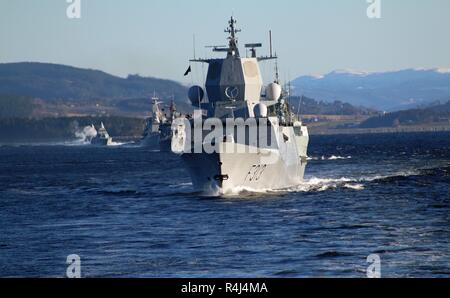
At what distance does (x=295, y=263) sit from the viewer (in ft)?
92.0

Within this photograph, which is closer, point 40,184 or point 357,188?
point 357,188

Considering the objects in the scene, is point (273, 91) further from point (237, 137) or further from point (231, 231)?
point (231, 231)

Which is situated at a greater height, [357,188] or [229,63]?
[229,63]

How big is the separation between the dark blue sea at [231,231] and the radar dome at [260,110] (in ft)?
15.2

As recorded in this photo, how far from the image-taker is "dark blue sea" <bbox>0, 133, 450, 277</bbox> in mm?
27812

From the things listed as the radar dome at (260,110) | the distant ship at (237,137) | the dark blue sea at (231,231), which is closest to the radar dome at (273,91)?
the distant ship at (237,137)

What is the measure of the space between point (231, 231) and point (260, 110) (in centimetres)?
1838

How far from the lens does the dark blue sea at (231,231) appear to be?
27.8 meters

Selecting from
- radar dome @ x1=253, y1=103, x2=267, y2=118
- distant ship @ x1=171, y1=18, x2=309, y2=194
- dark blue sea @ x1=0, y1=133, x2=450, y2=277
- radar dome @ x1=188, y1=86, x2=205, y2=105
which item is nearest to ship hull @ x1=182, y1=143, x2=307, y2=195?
distant ship @ x1=171, y1=18, x2=309, y2=194

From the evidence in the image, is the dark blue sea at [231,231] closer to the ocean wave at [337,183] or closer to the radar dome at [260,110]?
the ocean wave at [337,183]
